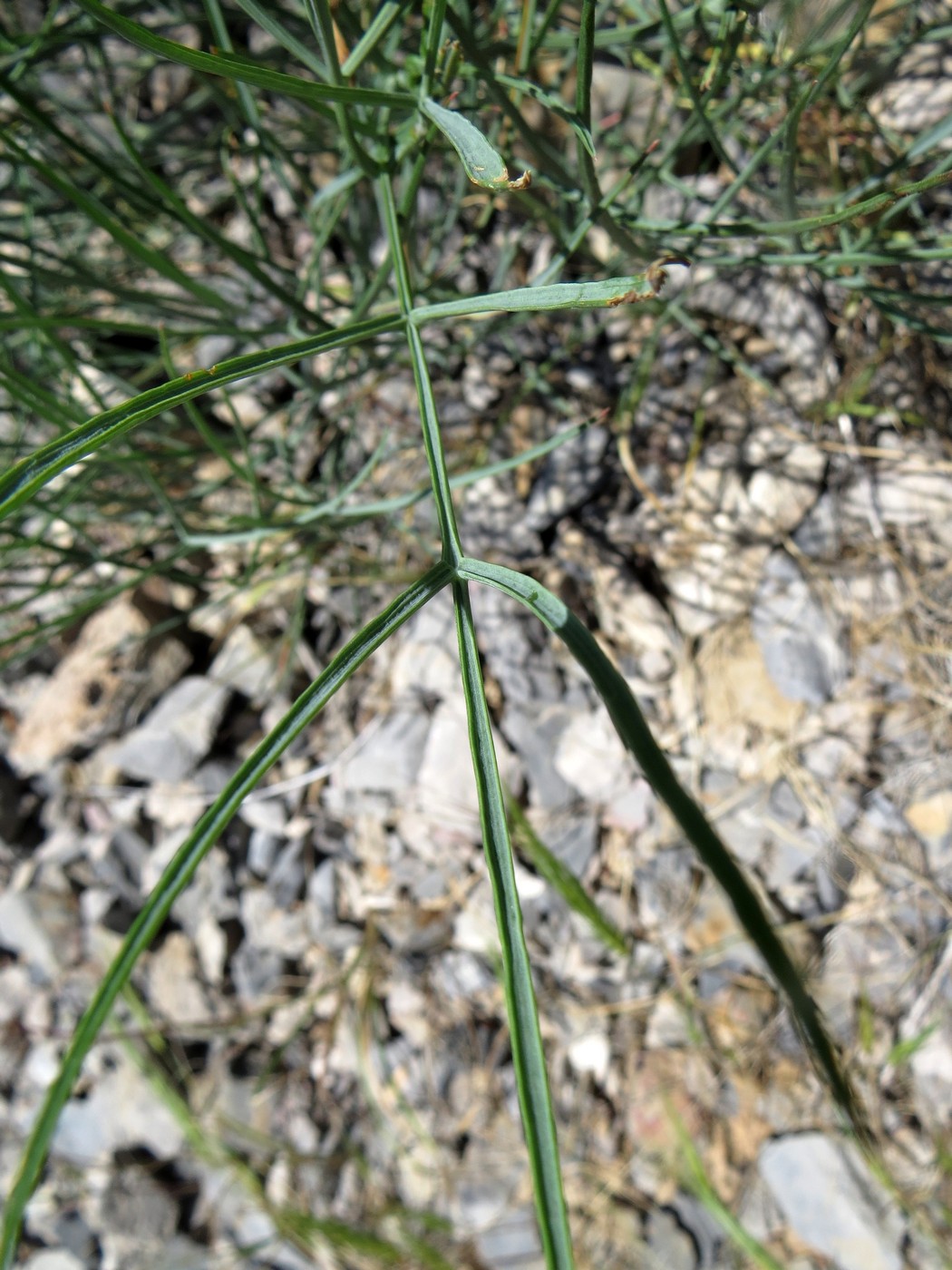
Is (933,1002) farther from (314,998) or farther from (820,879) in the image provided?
(314,998)

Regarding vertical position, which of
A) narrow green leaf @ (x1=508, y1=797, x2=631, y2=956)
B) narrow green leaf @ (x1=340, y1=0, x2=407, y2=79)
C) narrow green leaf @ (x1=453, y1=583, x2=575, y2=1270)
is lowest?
narrow green leaf @ (x1=453, y1=583, x2=575, y2=1270)

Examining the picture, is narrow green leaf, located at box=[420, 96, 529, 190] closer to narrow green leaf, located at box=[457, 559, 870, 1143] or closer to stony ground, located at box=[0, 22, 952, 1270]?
narrow green leaf, located at box=[457, 559, 870, 1143]

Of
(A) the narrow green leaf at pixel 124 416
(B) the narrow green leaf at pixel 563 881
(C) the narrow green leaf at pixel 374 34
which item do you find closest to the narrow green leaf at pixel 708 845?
(A) the narrow green leaf at pixel 124 416

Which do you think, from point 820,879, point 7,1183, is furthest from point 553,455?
point 7,1183

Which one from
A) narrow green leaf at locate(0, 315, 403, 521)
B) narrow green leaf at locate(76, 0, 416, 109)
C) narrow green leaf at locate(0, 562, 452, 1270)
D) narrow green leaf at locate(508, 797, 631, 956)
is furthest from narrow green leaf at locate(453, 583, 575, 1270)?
narrow green leaf at locate(508, 797, 631, 956)

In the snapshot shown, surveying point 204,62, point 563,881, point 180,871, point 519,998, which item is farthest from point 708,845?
point 563,881

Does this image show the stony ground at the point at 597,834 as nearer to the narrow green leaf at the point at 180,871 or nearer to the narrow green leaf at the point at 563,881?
the narrow green leaf at the point at 563,881

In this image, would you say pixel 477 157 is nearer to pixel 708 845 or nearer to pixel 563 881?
pixel 708 845
